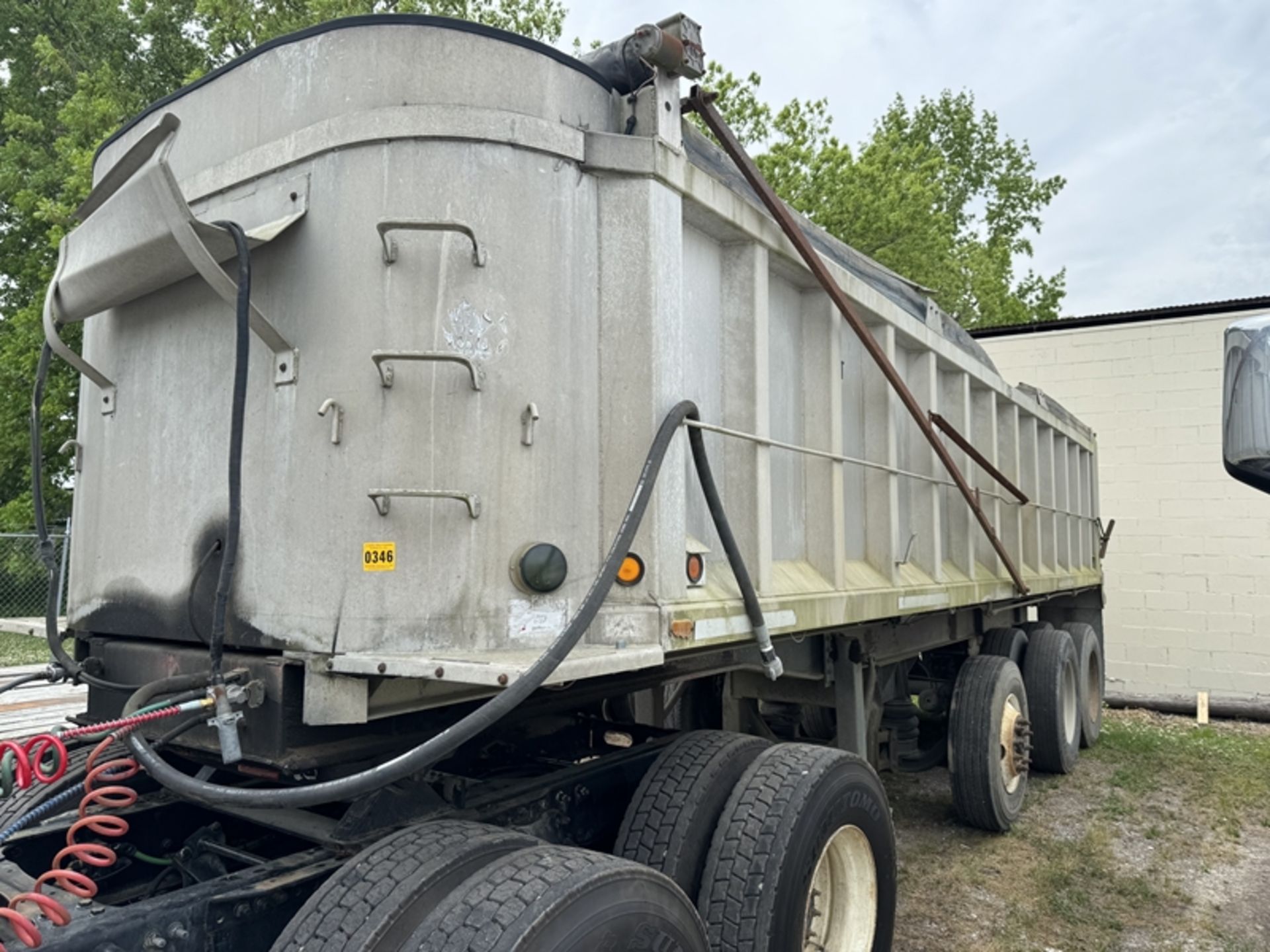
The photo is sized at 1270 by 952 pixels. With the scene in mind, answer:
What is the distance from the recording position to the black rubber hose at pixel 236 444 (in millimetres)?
2322

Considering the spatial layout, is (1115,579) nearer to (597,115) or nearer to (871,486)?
(871,486)

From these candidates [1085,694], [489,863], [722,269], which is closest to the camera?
[489,863]

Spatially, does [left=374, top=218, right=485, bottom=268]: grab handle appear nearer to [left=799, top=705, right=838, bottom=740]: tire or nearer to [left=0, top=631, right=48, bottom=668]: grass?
[left=799, top=705, right=838, bottom=740]: tire

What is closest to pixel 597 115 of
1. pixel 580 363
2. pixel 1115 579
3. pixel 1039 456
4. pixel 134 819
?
pixel 580 363

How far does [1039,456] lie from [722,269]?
5867mm

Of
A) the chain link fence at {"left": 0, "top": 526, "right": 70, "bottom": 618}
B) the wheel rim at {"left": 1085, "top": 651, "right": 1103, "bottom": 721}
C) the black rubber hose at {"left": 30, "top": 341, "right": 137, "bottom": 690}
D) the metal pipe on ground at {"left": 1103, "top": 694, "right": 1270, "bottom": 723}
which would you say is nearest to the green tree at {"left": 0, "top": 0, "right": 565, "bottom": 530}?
the chain link fence at {"left": 0, "top": 526, "right": 70, "bottom": 618}

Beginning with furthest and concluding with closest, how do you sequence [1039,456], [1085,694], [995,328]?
[995,328] < [1085,694] < [1039,456]

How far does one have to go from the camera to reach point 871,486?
4.51m

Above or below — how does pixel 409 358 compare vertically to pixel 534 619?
above

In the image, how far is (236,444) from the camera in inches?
92.8

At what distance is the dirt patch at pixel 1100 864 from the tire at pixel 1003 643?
1.07m

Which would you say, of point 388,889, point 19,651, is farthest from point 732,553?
point 19,651

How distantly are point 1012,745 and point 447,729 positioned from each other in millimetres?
4986

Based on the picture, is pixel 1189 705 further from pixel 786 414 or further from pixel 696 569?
pixel 696 569
